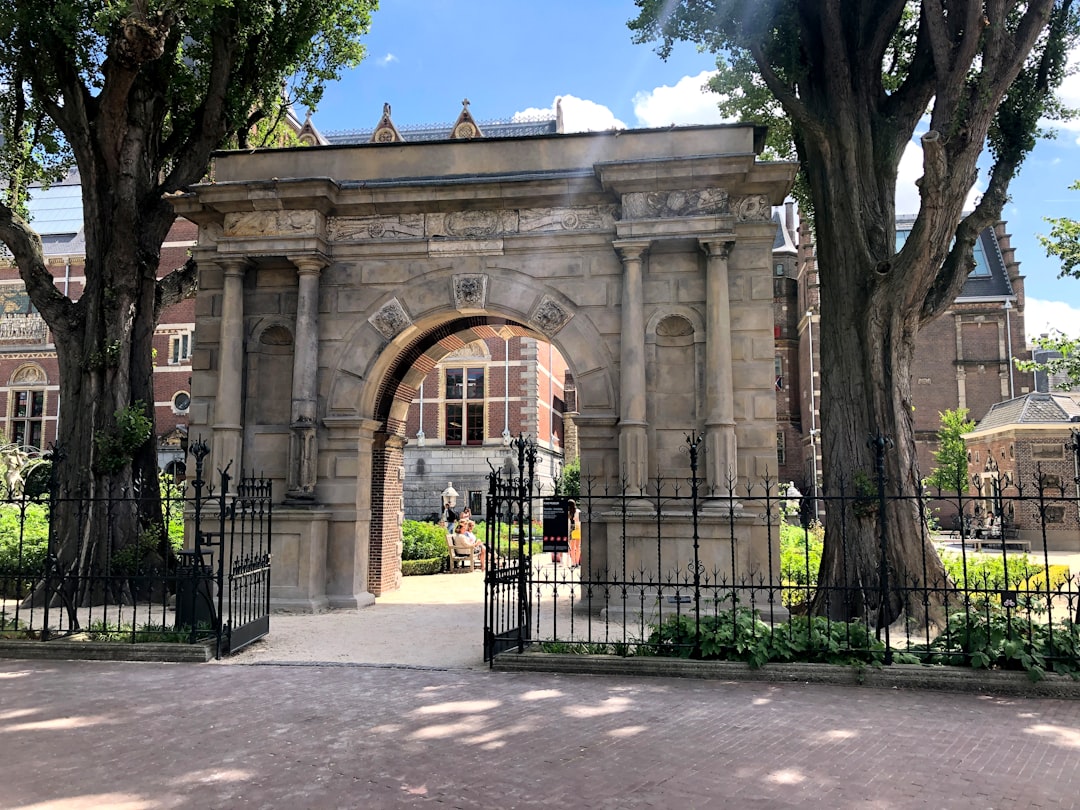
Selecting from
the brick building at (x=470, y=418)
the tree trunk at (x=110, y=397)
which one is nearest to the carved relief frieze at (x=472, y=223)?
the tree trunk at (x=110, y=397)

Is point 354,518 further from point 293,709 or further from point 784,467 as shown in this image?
point 784,467

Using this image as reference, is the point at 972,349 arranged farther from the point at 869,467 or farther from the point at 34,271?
the point at 34,271

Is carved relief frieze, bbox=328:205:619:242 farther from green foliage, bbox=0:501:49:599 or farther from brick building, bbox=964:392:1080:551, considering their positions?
brick building, bbox=964:392:1080:551

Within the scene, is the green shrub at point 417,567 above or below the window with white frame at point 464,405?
below

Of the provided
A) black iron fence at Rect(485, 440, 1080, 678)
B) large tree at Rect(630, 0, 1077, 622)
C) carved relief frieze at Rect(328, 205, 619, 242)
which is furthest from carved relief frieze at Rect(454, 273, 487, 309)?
large tree at Rect(630, 0, 1077, 622)

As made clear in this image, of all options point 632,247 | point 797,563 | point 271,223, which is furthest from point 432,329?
point 797,563

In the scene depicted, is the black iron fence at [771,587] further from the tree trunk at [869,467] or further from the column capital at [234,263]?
the column capital at [234,263]

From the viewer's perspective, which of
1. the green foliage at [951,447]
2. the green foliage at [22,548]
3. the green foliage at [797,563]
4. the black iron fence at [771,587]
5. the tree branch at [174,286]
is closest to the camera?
the black iron fence at [771,587]

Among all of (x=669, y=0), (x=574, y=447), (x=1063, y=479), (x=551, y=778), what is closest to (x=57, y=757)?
(x=551, y=778)

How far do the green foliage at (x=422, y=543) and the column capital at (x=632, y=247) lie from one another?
10803 mm

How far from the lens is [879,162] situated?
11891 millimetres

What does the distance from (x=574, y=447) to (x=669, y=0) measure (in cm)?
3983

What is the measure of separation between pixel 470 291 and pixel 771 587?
7.41 metres

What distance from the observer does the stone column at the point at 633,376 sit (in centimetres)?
1199
